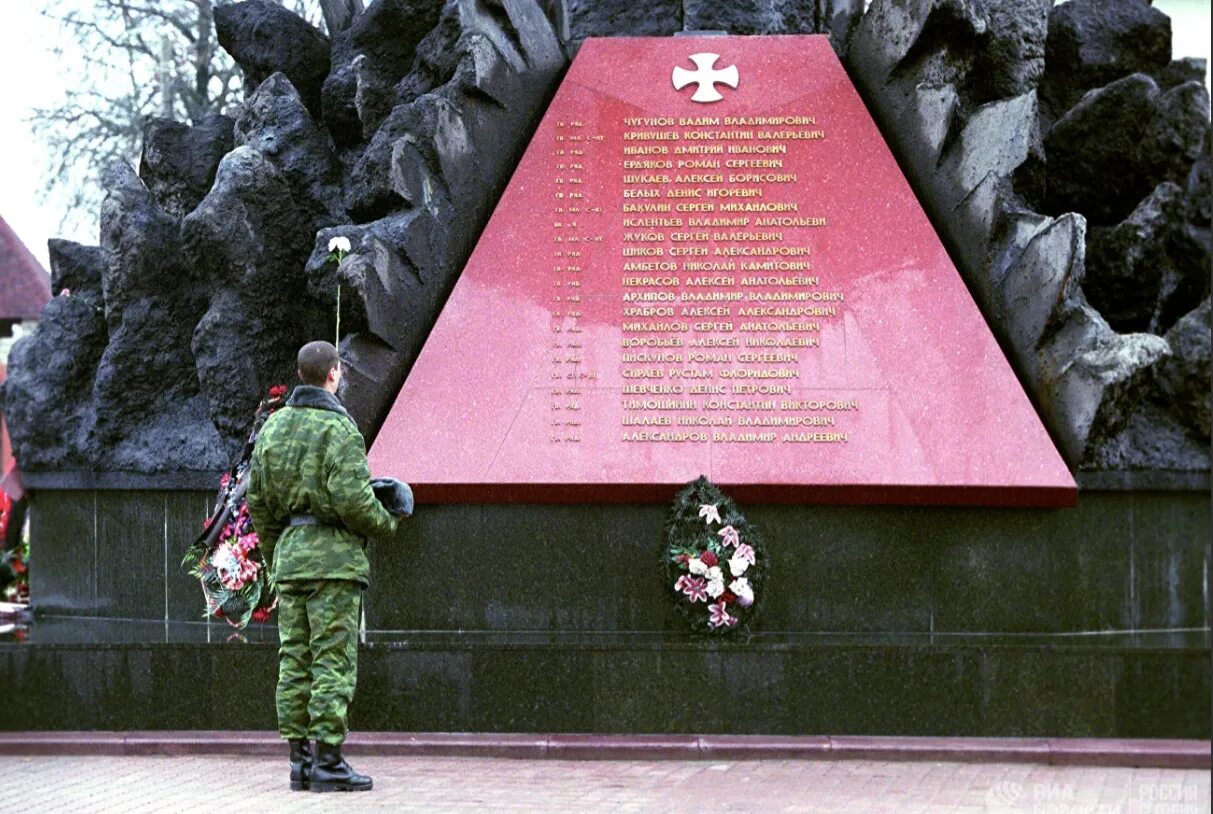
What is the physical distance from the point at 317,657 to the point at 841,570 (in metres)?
3.11

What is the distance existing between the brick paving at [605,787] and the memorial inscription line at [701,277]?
2151 millimetres

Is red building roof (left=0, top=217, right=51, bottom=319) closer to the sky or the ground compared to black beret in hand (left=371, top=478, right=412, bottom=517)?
closer to the sky

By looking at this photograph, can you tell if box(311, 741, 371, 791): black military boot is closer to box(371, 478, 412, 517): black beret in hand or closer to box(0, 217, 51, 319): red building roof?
box(371, 478, 412, 517): black beret in hand

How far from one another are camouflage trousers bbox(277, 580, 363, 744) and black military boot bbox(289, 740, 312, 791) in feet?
0.16

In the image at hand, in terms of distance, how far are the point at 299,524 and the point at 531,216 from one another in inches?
128

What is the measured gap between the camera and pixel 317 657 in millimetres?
6715

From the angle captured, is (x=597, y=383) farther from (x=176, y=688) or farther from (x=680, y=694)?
(x=176, y=688)

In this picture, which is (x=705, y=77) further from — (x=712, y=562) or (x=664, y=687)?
(x=664, y=687)

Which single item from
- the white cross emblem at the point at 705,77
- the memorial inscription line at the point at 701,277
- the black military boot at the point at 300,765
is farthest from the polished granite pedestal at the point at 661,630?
the white cross emblem at the point at 705,77

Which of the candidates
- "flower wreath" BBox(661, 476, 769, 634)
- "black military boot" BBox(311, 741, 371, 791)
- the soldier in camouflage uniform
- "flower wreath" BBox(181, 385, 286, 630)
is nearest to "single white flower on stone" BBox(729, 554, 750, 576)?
"flower wreath" BBox(661, 476, 769, 634)

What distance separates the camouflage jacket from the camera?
263 inches

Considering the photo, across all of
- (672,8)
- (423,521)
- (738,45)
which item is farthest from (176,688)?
(672,8)

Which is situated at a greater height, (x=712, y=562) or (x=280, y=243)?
(x=280, y=243)

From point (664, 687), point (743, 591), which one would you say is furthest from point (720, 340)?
point (664, 687)
